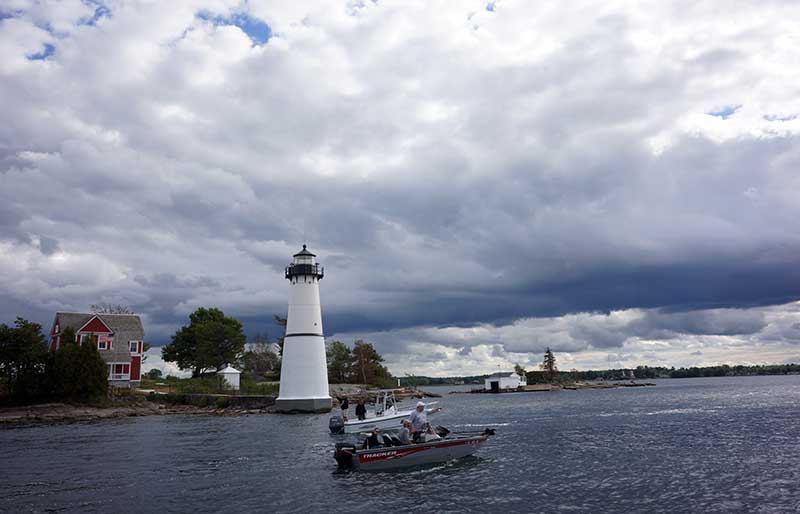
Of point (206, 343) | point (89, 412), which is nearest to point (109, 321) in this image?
point (206, 343)

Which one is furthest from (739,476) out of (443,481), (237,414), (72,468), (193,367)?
(193,367)

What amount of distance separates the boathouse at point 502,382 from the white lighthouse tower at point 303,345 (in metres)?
107

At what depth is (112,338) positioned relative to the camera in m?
78.0

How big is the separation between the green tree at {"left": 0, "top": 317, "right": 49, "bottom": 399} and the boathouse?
12086 cm

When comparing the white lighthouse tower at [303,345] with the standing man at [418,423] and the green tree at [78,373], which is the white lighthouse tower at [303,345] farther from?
the standing man at [418,423]

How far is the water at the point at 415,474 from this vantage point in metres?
21.3

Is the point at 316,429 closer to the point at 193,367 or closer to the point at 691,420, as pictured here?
the point at 691,420

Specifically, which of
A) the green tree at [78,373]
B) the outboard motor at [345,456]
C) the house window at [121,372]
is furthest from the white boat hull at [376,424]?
the house window at [121,372]

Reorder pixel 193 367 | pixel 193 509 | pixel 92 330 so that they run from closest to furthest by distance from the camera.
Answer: pixel 193 509 → pixel 92 330 → pixel 193 367

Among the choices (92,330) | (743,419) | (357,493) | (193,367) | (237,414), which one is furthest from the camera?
(193,367)

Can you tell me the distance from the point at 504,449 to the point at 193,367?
79.9 m

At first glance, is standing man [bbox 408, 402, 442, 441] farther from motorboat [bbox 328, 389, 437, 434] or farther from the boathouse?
the boathouse

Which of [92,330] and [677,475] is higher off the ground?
[92,330]

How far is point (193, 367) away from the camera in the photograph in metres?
103
